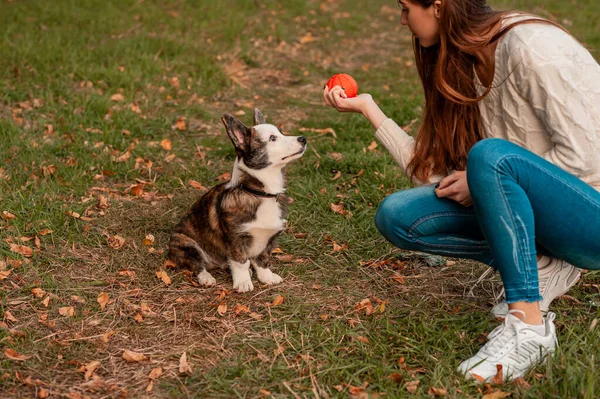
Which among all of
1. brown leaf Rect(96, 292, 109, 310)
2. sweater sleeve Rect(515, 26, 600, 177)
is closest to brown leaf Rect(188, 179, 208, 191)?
brown leaf Rect(96, 292, 109, 310)

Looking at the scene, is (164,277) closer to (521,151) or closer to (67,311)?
(67,311)

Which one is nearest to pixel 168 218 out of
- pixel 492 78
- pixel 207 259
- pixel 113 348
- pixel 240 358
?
pixel 207 259

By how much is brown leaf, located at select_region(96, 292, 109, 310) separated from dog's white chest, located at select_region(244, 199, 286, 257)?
0.78 meters

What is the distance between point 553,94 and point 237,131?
1.59 metres

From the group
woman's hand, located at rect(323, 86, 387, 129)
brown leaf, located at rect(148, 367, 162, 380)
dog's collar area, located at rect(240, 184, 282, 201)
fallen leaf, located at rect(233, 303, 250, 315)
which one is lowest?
fallen leaf, located at rect(233, 303, 250, 315)

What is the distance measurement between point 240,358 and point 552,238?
140 centimetres

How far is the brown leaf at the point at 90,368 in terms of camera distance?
2896mm

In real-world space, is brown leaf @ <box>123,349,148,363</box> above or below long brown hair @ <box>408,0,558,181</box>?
below

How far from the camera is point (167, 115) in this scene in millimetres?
6203

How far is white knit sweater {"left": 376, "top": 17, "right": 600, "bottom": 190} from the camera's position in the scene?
266 cm

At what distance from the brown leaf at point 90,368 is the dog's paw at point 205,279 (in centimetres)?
91

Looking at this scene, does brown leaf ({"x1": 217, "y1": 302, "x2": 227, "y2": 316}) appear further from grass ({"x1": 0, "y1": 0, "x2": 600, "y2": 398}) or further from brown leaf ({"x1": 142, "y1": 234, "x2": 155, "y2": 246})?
brown leaf ({"x1": 142, "y1": 234, "x2": 155, "y2": 246})

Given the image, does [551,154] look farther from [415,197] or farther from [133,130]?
[133,130]

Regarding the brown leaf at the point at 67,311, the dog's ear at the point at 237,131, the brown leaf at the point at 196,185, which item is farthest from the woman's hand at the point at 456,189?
the brown leaf at the point at 196,185
